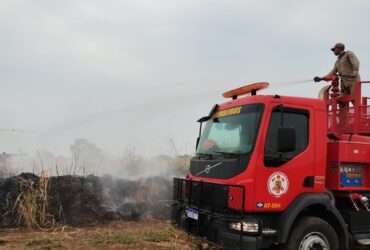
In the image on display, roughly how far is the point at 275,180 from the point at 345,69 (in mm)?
3502

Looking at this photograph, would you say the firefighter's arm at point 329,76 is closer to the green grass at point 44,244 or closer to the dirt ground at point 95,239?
the dirt ground at point 95,239

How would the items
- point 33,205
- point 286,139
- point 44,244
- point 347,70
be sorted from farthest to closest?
point 33,205, point 347,70, point 44,244, point 286,139

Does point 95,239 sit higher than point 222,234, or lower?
lower

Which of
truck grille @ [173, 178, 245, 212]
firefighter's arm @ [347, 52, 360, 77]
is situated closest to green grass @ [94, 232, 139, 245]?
truck grille @ [173, 178, 245, 212]

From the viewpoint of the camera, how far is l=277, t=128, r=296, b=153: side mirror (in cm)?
618

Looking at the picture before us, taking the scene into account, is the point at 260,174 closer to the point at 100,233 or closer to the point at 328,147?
the point at 328,147

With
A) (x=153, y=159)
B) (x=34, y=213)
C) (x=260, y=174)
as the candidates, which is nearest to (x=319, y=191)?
(x=260, y=174)

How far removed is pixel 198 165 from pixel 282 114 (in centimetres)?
168

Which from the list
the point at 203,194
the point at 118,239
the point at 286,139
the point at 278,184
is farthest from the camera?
the point at 118,239

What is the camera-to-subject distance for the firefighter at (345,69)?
331 inches

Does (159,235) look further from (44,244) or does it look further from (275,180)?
(275,180)

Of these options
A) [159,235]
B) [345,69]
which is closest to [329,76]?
[345,69]

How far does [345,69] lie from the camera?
865 cm

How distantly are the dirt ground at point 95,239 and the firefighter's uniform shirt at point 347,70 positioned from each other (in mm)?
4049
